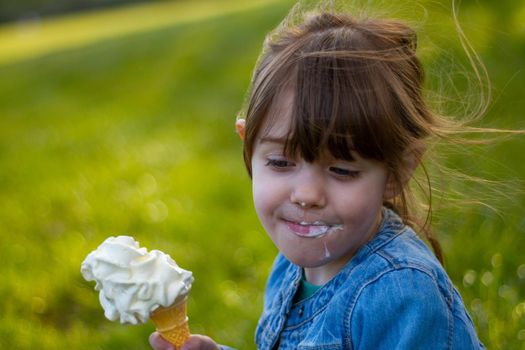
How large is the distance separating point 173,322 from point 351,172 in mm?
628

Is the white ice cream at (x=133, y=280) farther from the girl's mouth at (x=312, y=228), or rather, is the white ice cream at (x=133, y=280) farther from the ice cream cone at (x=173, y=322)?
the girl's mouth at (x=312, y=228)

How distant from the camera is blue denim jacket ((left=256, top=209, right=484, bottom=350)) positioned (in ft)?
5.63

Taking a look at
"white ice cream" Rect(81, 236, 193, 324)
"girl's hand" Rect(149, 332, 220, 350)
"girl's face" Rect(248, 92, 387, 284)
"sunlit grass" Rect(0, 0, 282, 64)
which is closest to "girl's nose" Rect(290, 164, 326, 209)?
"girl's face" Rect(248, 92, 387, 284)

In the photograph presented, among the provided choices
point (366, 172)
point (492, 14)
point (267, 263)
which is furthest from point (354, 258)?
point (492, 14)

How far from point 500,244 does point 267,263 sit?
3.46 feet

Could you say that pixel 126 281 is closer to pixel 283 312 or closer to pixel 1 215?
pixel 283 312

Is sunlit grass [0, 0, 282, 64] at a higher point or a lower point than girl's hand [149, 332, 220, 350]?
lower

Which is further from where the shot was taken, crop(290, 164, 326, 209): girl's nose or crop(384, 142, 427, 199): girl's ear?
crop(384, 142, 427, 199): girl's ear

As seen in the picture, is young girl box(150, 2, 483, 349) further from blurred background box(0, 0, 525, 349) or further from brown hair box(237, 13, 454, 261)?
blurred background box(0, 0, 525, 349)

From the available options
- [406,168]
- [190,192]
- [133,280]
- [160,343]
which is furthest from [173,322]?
[190,192]

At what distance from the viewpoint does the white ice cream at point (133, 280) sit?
1.87 meters

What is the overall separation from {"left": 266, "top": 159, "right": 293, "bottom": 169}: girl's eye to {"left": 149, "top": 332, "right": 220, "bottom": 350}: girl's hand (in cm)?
54

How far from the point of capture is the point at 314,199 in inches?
69.7

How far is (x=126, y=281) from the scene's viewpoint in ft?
6.13
